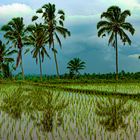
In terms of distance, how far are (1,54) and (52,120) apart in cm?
2938

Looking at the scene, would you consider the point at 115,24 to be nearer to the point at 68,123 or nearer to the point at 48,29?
the point at 48,29

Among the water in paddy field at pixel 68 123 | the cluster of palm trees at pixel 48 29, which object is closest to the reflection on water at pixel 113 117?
the water in paddy field at pixel 68 123

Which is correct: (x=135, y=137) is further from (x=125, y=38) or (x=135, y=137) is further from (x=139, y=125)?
(x=125, y=38)

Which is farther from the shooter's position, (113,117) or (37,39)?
(37,39)

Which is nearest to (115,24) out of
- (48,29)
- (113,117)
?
(48,29)

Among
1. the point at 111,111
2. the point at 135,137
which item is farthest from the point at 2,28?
the point at 135,137

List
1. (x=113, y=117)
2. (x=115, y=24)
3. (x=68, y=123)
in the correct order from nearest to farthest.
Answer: (x=68, y=123) < (x=113, y=117) < (x=115, y=24)

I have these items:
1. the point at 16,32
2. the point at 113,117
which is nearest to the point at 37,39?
the point at 16,32

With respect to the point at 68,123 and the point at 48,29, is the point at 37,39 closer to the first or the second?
the point at 48,29

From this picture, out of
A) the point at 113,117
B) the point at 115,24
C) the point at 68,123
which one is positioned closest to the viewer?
the point at 68,123

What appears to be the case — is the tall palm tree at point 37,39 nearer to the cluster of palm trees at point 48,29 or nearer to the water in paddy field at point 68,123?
the cluster of palm trees at point 48,29

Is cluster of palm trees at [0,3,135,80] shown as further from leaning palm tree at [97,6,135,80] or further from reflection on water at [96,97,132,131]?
reflection on water at [96,97,132,131]

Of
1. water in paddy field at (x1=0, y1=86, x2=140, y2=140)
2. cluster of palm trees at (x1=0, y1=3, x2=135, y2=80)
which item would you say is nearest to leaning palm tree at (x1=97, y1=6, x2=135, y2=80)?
cluster of palm trees at (x1=0, y1=3, x2=135, y2=80)

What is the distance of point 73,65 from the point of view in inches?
2060
